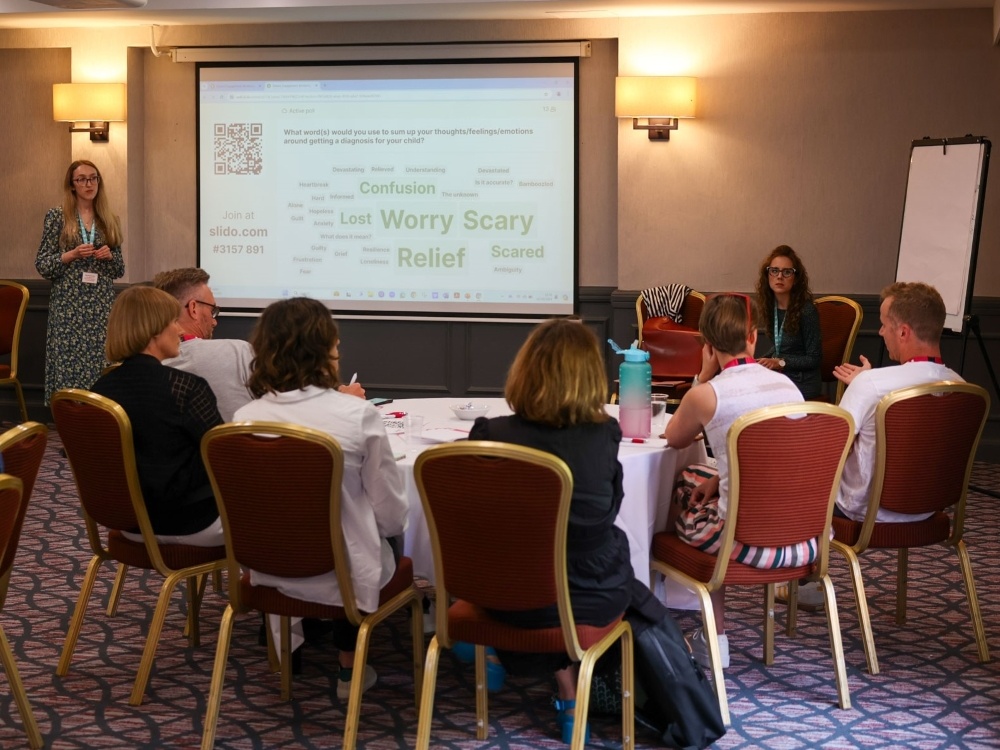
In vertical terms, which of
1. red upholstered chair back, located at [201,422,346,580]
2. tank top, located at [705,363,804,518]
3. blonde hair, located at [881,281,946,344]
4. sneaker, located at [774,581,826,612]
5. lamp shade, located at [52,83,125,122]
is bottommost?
sneaker, located at [774,581,826,612]

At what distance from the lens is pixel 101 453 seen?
336 cm

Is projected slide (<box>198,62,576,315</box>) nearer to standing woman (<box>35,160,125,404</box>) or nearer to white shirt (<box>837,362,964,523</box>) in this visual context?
standing woman (<box>35,160,125,404</box>)

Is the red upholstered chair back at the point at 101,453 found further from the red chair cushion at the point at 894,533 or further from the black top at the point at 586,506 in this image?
the red chair cushion at the point at 894,533

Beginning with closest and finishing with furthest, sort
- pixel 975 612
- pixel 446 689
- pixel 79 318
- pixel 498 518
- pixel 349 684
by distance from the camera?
pixel 498 518 < pixel 349 684 < pixel 446 689 < pixel 975 612 < pixel 79 318

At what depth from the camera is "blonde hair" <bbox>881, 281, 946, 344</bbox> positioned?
3840 millimetres

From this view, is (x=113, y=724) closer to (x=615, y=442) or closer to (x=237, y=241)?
(x=615, y=442)

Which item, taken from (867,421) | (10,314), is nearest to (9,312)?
(10,314)

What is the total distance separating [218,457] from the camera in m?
2.96

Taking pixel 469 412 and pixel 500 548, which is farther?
pixel 469 412

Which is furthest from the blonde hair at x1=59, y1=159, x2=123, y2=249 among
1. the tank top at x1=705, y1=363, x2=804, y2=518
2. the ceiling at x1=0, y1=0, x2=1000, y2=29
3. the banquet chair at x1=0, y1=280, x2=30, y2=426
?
the tank top at x1=705, y1=363, x2=804, y2=518

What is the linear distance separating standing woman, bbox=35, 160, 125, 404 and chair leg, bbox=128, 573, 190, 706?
3614 millimetres

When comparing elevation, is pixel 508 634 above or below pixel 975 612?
above

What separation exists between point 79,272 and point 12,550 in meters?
4.06

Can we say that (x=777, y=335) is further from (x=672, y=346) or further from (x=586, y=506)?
(x=586, y=506)
